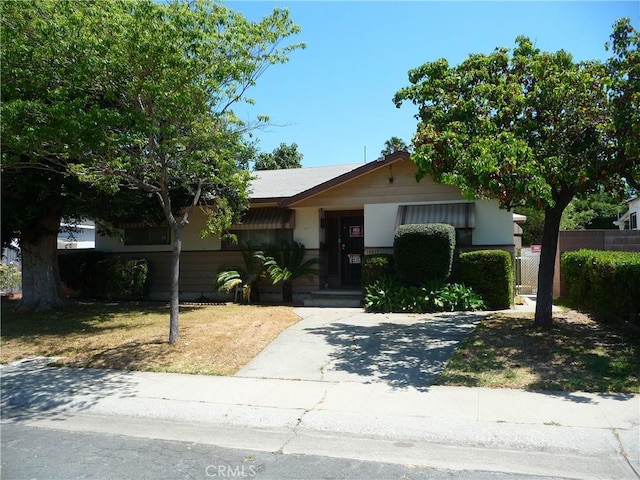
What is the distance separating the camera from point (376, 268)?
1349 centimetres

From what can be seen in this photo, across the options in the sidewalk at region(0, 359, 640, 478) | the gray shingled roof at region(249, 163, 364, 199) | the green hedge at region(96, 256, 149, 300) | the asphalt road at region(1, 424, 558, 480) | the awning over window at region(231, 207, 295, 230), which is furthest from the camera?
the gray shingled roof at region(249, 163, 364, 199)

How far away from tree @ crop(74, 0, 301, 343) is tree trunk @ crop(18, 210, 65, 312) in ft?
16.1

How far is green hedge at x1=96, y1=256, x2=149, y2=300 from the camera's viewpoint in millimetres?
15812

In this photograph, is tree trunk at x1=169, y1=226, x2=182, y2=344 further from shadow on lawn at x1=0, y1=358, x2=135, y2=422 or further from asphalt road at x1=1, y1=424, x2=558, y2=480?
asphalt road at x1=1, y1=424, x2=558, y2=480

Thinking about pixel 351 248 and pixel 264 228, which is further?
pixel 351 248

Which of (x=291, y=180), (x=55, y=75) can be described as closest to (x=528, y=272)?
(x=291, y=180)

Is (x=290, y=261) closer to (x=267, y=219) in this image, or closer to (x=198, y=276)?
(x=267, y=219)

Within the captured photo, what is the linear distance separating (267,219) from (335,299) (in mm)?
3288

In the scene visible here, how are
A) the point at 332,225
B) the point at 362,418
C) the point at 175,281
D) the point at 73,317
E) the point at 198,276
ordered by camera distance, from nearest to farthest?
the point at 362,418
the point at 175,281
the point at 73,317
the point at 332,225
the point at 198,276

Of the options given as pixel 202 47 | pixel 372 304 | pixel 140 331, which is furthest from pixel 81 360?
pixel 372 304

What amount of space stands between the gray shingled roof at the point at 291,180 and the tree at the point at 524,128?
7187 millimetres

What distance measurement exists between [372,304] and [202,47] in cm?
730

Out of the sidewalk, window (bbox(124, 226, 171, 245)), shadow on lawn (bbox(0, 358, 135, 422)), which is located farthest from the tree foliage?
window (bbox(124, 226, 171, 245))

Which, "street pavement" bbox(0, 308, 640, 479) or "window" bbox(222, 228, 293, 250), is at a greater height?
"window" bbox(222, 228, 293, 250)
